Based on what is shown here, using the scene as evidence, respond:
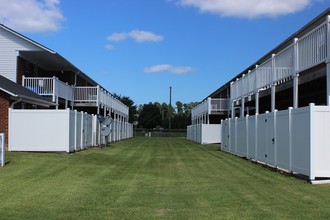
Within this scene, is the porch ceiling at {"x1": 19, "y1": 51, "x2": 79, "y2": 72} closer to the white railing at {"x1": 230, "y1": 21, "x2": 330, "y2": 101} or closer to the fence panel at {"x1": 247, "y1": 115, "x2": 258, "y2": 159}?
the white railing at {"x1": 230, "y1": 21, "x2": 330, "y2": 101}

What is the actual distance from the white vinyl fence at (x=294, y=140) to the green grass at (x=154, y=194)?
21.2 inches

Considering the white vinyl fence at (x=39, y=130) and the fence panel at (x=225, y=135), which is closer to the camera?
the white vinyl fence at (x=39, y=130)

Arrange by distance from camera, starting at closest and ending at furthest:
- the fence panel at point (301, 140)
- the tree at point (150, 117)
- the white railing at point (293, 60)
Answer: the fence panel at point (301, 140)
the white railing at point (293, 60)
the tree at point (150, 117)

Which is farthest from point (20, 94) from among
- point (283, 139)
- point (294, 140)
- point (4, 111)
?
point (294, 140)

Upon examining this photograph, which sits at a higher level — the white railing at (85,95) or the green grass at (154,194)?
the white railing at (85,95)

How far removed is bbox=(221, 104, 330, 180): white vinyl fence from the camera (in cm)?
1154

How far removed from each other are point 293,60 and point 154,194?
7888 millimetres

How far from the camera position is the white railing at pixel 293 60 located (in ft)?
43.4

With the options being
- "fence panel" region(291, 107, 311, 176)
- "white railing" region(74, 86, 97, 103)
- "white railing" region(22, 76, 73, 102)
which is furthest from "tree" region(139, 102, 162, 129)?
"fence panel" region(291, 107, 311, 176)

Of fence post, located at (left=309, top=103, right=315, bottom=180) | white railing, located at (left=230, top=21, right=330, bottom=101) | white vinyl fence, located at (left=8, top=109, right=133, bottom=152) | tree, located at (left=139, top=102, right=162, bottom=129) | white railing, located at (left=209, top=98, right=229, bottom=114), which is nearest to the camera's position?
fence post, located at (left=309, top=103, right=315, bottom=180)

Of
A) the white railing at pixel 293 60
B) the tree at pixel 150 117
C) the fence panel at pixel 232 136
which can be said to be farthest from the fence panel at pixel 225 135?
the tree at pixel 150 117

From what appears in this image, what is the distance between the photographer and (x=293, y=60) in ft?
50.2

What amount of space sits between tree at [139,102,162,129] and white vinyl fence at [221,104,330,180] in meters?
94.7

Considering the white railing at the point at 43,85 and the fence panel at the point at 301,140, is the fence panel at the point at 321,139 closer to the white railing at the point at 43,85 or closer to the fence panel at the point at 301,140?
the fence panel at the point at 301,140
